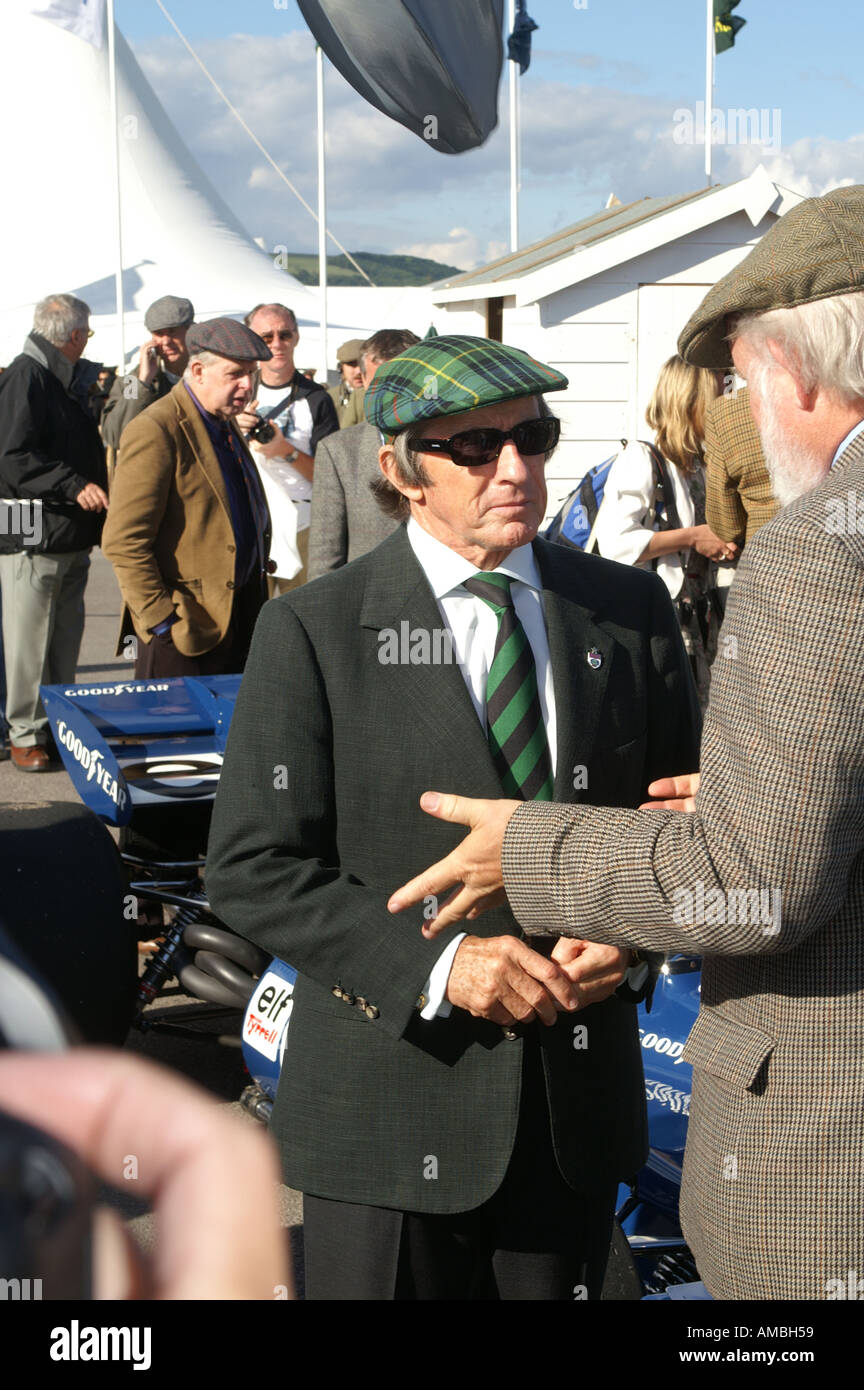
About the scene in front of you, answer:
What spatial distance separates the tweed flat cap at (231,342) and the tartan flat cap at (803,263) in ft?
12.1

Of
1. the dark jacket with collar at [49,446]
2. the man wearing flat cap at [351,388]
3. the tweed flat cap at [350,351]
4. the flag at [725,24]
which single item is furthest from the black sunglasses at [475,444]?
the flag at [725,24]

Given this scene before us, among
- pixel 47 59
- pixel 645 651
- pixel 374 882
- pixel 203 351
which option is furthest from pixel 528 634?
pixel 47 59

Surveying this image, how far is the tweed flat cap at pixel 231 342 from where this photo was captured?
5219 mm

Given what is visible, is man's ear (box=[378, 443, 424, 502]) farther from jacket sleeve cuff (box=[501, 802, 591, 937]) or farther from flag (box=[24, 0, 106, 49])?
flag (box=[24, 0, 106, 49])

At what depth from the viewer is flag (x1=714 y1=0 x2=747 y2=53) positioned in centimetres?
1477

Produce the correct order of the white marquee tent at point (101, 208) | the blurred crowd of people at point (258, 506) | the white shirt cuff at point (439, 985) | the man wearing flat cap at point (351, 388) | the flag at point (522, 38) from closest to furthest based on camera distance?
the white shirt cuff at point (439, 985) < the blurred crowd of people at point (258, 506) < the man wearing flat cap at point (351, 388) < the flag at point (522, 38) < the white marquee tent at point (101, 208)

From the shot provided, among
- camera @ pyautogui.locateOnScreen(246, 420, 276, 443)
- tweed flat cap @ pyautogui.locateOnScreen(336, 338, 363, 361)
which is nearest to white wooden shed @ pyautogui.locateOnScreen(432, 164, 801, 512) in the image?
tweed flat cap @ pyautogui.locateOnScreen(336, 338, 363, 361)

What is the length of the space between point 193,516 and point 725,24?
12615mm

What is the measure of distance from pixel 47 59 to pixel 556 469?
45.6m

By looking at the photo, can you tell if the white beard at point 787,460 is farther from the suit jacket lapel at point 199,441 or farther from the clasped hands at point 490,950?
the suit jacket lapel at point 199,441

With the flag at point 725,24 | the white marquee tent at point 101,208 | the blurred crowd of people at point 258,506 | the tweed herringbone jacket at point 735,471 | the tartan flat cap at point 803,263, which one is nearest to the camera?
the tartan flat cap at point 803,263

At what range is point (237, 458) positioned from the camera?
18.0ft

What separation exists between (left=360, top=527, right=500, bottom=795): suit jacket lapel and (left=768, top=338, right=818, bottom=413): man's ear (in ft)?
2.09
